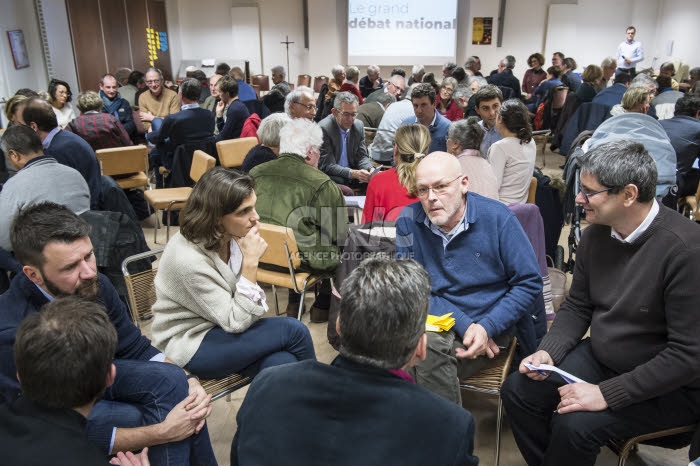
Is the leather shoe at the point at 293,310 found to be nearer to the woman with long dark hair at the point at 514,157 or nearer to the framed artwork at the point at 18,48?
the woman with long dark hair at the point at 514,157

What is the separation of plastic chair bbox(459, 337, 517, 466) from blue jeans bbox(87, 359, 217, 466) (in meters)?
1.04

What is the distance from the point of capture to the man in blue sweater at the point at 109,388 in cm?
168

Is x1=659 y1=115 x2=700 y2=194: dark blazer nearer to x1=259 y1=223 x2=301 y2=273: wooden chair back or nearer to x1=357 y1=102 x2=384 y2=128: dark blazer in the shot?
x1=357 y1=102 x2=384 y2=128: dark blazer

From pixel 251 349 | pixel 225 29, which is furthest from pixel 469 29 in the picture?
pixel 251 349

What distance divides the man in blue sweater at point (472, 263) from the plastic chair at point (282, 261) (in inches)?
33.1

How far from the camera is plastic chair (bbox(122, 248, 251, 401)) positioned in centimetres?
213

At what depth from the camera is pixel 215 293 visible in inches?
78.9

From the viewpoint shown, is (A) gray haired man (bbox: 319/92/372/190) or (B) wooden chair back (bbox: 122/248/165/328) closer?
(B) wooden chair back (bbox: 122/248/165/328)

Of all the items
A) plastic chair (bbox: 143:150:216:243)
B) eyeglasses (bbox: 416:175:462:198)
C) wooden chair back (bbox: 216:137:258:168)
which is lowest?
plastic chair (bbox: 143:150:216:243)

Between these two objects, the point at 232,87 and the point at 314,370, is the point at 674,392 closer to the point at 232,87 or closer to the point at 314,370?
the point at 314,370

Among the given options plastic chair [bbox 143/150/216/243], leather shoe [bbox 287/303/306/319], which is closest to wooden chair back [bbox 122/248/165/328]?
leather shoe [bbox 287/303/306/319]

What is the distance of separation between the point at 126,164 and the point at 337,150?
1.98 metres

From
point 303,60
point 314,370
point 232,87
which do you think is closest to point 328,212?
point 314,370

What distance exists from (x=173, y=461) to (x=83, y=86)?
28.0ft
